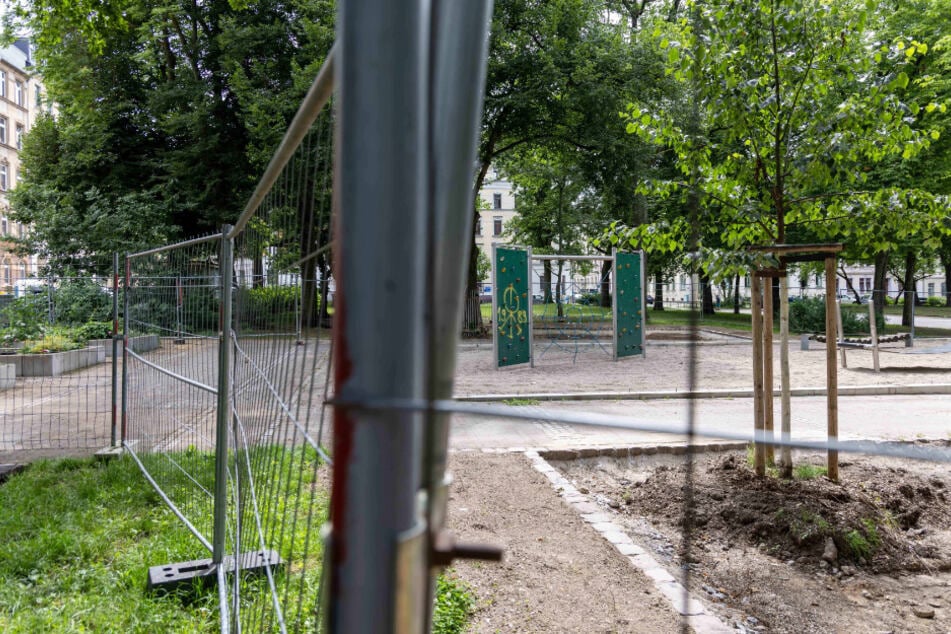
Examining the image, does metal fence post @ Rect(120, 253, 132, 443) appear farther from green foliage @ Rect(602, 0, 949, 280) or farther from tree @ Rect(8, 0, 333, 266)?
tree @ Rect(8, 0, 333, 266)

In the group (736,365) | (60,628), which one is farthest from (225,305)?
(736,365)

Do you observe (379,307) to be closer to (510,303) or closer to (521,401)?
(521,401)

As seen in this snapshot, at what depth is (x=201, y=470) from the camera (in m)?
5.14

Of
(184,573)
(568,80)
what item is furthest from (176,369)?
(568,80)

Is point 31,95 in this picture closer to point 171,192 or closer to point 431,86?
point 171,192

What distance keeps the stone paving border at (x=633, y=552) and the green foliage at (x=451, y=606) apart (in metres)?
0.93

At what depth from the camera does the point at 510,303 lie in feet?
47.8

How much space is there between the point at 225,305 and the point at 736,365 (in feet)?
44.3

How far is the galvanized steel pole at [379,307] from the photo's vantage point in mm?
554

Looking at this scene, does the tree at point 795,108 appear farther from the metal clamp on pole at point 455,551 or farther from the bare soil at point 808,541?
the metal clamp on pole at point 455,551

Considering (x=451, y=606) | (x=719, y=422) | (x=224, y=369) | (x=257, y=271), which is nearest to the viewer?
(x=257, y=271)

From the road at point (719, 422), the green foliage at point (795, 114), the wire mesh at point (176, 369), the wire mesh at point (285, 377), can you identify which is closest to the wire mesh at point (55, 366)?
the wire mesh at point (176, 369)

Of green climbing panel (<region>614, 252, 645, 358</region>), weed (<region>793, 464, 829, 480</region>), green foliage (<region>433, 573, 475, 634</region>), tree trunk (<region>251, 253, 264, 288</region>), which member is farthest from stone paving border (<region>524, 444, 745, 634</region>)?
green climbing panel (<region>614, 252, 645, 358</region>)

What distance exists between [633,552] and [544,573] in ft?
1.97
